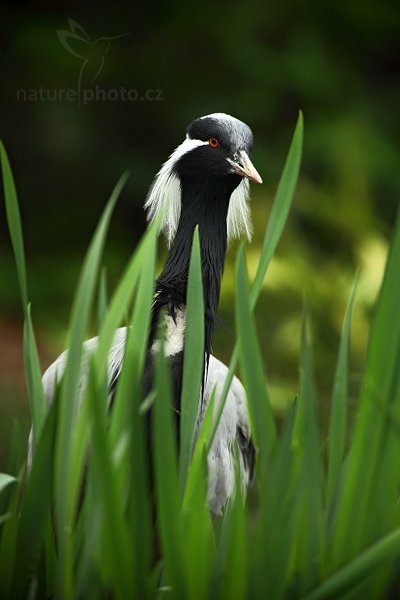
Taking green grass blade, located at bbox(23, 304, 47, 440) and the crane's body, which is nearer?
green grass blade, located at bbox(23, 304, 47, 440)

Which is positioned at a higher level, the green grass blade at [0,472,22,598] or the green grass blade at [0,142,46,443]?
the green grass blade at [0,142,46,443]

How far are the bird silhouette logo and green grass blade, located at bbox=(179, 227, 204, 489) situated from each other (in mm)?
2903

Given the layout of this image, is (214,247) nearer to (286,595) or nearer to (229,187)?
(229,187)

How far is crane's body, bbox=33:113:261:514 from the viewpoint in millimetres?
1263

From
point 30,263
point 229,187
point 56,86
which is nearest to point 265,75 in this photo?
point 56,86

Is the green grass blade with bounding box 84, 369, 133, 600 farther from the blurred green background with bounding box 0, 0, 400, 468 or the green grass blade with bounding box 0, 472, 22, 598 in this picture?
the blurred green background with bounding box 0, 0, 400, 468

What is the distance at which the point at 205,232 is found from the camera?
1391 mm

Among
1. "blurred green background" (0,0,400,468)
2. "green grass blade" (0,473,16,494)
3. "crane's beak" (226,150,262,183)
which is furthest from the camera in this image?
"blurred green background" (0,0,400,468)

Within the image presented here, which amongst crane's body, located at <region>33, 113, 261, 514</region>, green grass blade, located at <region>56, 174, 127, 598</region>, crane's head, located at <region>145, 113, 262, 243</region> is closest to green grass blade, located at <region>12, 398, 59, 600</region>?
green grass blade, located at <region>56, 174, 127, 598</region>

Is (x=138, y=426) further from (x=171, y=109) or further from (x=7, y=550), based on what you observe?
(x=171, y=109)

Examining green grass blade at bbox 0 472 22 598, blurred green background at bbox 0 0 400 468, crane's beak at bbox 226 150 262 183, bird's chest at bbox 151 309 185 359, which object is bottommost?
green grass blade at bbox 0 472 22 598

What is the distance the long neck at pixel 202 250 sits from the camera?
1278mm

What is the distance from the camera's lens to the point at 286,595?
2.50ft

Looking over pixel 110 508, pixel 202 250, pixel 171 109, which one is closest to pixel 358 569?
pixel 110 508
